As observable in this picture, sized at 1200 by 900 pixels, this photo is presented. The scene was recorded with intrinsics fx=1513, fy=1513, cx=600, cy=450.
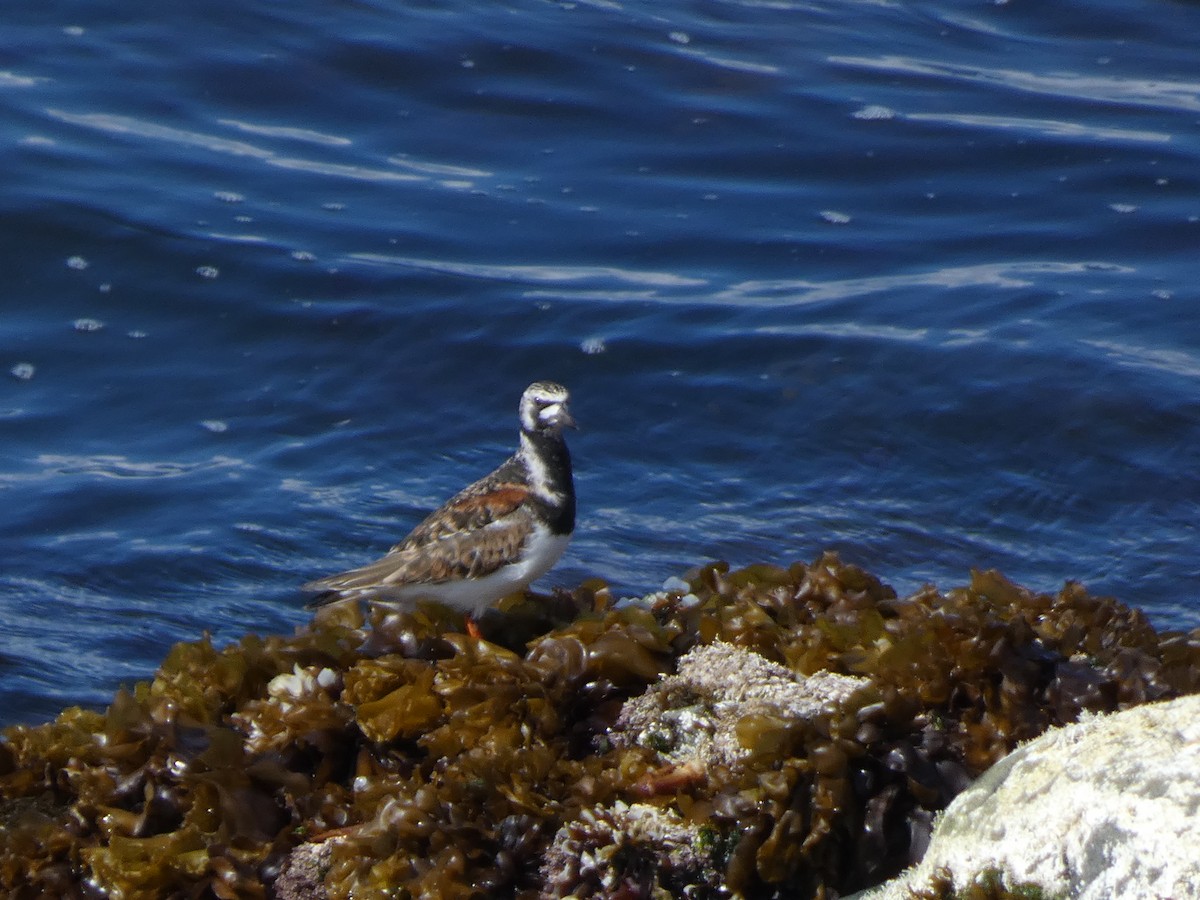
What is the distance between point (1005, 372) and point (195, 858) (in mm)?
6692

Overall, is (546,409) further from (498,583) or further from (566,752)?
(566,752)

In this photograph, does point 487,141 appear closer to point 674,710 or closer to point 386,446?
point 386,446

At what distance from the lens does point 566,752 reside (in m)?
3.51

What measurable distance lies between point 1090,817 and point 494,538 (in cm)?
275

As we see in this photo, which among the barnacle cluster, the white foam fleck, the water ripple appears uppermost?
the water ripple

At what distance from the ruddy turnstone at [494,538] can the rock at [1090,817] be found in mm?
2287

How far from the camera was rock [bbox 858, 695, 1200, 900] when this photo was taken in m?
2.63

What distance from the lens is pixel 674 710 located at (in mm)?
3594

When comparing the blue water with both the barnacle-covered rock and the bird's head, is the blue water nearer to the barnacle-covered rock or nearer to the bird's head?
the bird's head

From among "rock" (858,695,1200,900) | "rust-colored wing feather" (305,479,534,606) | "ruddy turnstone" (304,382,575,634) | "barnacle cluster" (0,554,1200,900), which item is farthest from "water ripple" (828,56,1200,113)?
"rock" (858,695,1200,900)

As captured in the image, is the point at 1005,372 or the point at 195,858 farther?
the point at 1005,372

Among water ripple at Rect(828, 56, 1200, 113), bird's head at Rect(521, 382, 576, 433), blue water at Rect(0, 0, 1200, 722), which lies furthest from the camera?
water ripple at Rect(828, 56, 1200, 113)

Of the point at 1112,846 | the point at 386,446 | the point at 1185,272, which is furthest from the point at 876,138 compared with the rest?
the point at 1112,846

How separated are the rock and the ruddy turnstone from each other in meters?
2.29
